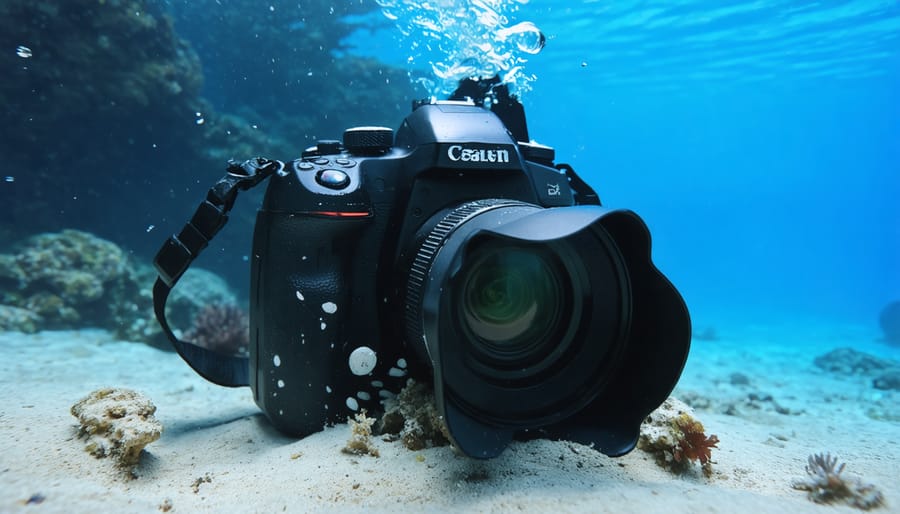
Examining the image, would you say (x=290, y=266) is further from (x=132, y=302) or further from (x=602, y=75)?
(x=602, y=75)

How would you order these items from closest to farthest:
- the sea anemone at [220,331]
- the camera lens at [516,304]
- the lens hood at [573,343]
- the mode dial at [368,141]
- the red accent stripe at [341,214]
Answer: the lens hood at [573,343] < the camera lens at [516,304] < the red accent stripe at [341,214] < the mode dial at [368,141] < the sea anemone at [220,331]

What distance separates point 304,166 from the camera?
78.7 inches

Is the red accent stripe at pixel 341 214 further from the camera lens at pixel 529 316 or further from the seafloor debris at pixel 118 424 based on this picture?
the seafloor debris at pixel 118 424

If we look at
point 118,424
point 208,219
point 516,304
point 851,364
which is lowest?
point 851,364

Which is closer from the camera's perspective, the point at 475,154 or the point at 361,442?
the point at 361,442

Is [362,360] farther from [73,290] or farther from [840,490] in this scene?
[73,290]

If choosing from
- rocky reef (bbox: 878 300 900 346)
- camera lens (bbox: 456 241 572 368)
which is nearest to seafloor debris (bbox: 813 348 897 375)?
rocky reef (bbox: 878 300 900 346)

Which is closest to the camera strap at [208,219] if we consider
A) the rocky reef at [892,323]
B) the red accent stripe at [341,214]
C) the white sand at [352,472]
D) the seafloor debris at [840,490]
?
the red accent stripe at [341,214]

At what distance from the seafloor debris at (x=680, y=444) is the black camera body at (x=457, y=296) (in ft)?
0.85

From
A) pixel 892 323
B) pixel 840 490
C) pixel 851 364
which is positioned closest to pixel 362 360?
pixel 840 490

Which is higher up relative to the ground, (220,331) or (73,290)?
(73,290)

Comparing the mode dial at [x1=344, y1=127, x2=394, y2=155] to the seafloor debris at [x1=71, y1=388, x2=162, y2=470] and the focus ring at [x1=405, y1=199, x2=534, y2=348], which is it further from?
the seafloor debris at [x1=71, y1=388, x2=162, y2=470]

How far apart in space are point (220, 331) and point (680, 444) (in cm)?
448

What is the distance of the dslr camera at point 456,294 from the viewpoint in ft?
4.92
